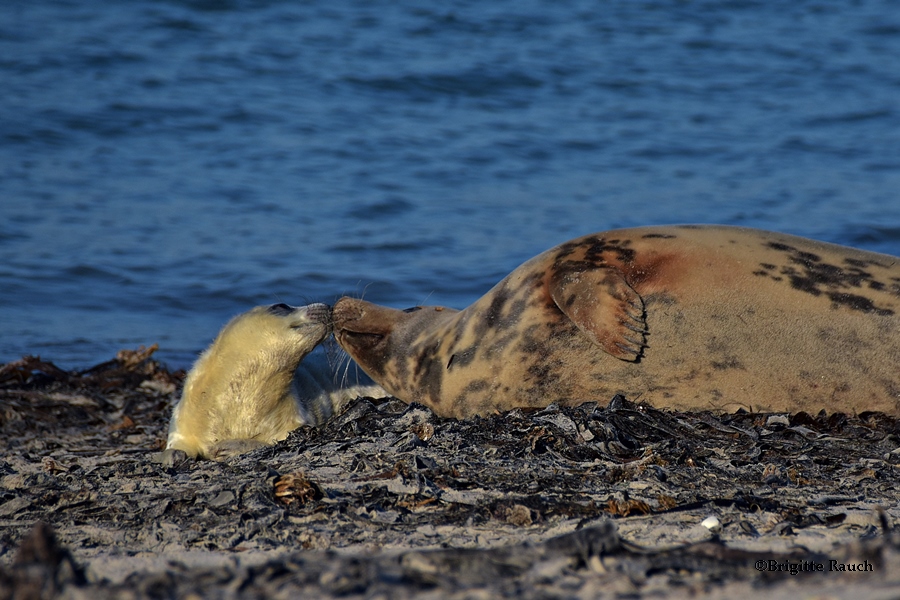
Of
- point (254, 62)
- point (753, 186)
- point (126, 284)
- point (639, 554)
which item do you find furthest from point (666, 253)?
point (254, 62)

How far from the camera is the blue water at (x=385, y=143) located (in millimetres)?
9359

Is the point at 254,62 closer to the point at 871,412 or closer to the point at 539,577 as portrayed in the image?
the point at 871,412

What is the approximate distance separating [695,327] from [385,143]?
9.31 m

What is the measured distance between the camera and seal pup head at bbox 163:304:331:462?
5285 mm

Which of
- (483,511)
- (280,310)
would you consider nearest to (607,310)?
(483,511)

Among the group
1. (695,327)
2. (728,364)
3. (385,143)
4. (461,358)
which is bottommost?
(385,143)

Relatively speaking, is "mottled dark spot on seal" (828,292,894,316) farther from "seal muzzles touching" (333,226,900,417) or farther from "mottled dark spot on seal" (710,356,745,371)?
"mottled dark spot on seal" (710,356,745,371)

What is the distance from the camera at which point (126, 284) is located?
30.2ft

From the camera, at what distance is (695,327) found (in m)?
4.79

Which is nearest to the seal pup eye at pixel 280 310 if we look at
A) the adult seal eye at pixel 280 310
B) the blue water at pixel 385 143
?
the adult seal eye at pixel 280 310

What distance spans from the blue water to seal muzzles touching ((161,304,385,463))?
518 mm

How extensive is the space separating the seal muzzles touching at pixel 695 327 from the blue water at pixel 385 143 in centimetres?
144

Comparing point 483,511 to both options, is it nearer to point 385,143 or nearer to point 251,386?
point 251,386

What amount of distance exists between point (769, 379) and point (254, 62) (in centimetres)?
1291
